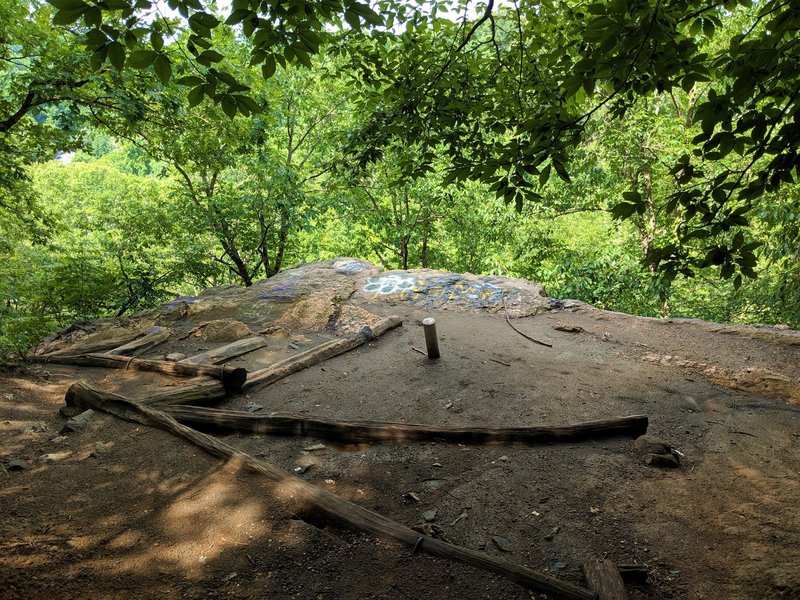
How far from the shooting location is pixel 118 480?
11.8ft

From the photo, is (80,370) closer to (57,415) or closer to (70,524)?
(57,415)

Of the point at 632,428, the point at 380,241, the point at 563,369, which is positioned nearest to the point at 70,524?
the point at 632,428

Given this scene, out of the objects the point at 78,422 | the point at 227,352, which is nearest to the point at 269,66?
the point at 78,422

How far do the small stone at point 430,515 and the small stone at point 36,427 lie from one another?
3.82m

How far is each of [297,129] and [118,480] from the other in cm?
1434

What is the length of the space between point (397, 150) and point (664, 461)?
12.0ft

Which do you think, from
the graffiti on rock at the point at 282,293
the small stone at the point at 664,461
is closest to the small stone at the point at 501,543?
the small stone at the point at 664,461

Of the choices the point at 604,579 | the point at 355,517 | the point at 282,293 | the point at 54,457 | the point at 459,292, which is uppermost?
the point at 282,293

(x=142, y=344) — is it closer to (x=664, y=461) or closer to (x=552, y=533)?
(x=552, y=533)

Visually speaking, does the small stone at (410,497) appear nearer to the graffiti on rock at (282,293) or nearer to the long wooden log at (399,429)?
the long wooden log at (399,429)

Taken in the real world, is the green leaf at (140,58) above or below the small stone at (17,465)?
above

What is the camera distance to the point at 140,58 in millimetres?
1787

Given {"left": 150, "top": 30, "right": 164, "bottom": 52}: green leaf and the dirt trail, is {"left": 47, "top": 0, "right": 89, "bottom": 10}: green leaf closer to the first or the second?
{"left": 150, "top": 30, "right": 164, "bottom": 52}: green leaf

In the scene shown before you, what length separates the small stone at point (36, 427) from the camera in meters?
4.33
